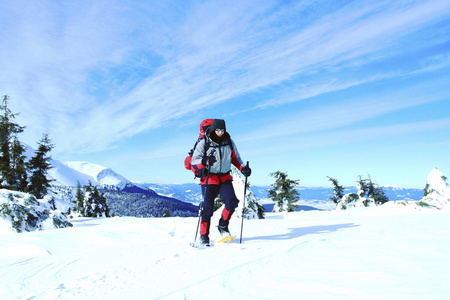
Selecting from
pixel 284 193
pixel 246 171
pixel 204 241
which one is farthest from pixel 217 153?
pixel 284 193

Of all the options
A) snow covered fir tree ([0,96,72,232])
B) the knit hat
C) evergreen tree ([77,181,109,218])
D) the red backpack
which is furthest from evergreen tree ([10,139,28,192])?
the knit hat

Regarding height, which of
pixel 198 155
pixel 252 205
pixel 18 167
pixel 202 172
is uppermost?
pixel 18 167

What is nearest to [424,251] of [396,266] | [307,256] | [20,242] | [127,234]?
[396,266]

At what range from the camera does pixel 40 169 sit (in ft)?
100

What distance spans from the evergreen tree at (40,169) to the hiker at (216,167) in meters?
30.1

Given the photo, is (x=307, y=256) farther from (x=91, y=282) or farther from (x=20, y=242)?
(x=20, y=242)

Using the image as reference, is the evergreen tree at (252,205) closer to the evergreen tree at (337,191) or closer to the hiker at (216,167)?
the hiker at (216,167)

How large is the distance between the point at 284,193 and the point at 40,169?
96.1ft

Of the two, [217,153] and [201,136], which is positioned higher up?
[201,136]

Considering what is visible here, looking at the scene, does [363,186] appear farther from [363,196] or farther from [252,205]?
[252,205]

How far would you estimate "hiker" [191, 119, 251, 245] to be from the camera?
5.12 metres

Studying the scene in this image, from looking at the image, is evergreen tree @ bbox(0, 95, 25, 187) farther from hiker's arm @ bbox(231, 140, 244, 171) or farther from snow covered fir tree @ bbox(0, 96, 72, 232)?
hiker's arm @ bbox(231, 140, 244, 171)

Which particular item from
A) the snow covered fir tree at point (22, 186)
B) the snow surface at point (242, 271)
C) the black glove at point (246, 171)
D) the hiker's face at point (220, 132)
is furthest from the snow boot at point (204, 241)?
the snow covered fir tree at point (22, 186)

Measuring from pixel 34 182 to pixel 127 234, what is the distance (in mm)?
29810
